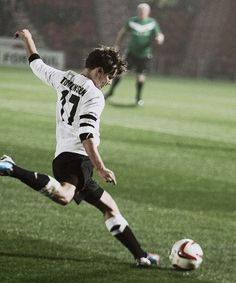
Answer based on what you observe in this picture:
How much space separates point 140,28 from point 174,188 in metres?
13.0

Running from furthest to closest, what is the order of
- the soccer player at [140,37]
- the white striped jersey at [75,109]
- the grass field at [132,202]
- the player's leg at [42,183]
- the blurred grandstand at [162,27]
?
1. the blurred grandstand at [162,27]
2. the soccer player at [140,37]
3. the grass field at [132,202]
4. the player's leg at [42,183]
5. the white striped jersey at [75,109]

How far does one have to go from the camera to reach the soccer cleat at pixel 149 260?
319 inches

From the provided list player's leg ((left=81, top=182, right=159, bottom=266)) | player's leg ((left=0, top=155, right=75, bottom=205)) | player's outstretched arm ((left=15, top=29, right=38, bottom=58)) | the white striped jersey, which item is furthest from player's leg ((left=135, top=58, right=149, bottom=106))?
player's leg ((left=0, top=155, right=75, bottom=205))

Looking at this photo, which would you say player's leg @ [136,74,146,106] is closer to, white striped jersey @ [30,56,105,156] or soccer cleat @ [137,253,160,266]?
white striped jersey @ [30,56,105,156]

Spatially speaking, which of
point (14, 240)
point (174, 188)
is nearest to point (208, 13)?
point (174, 188)

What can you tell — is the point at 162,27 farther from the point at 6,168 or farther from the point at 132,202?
the point at 6,168

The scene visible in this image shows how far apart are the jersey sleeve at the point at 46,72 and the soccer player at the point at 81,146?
1cm

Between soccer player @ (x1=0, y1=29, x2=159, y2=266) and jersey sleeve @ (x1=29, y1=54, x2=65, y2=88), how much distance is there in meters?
0.01

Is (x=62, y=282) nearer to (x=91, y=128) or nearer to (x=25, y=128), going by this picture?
(x=91, y=128)

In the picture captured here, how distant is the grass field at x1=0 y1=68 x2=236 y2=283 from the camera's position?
7969 mm

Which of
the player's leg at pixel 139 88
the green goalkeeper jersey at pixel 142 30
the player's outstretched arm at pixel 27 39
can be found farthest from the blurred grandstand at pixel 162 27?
the player's outstretched arm at pixel 27 39

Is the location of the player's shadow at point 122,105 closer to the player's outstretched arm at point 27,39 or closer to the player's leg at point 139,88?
the player's leg at point 139,88

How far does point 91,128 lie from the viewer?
765 centimetres

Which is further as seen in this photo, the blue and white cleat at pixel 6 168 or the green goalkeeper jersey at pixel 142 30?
the green goalkeeper jersey at pixel 142 30
